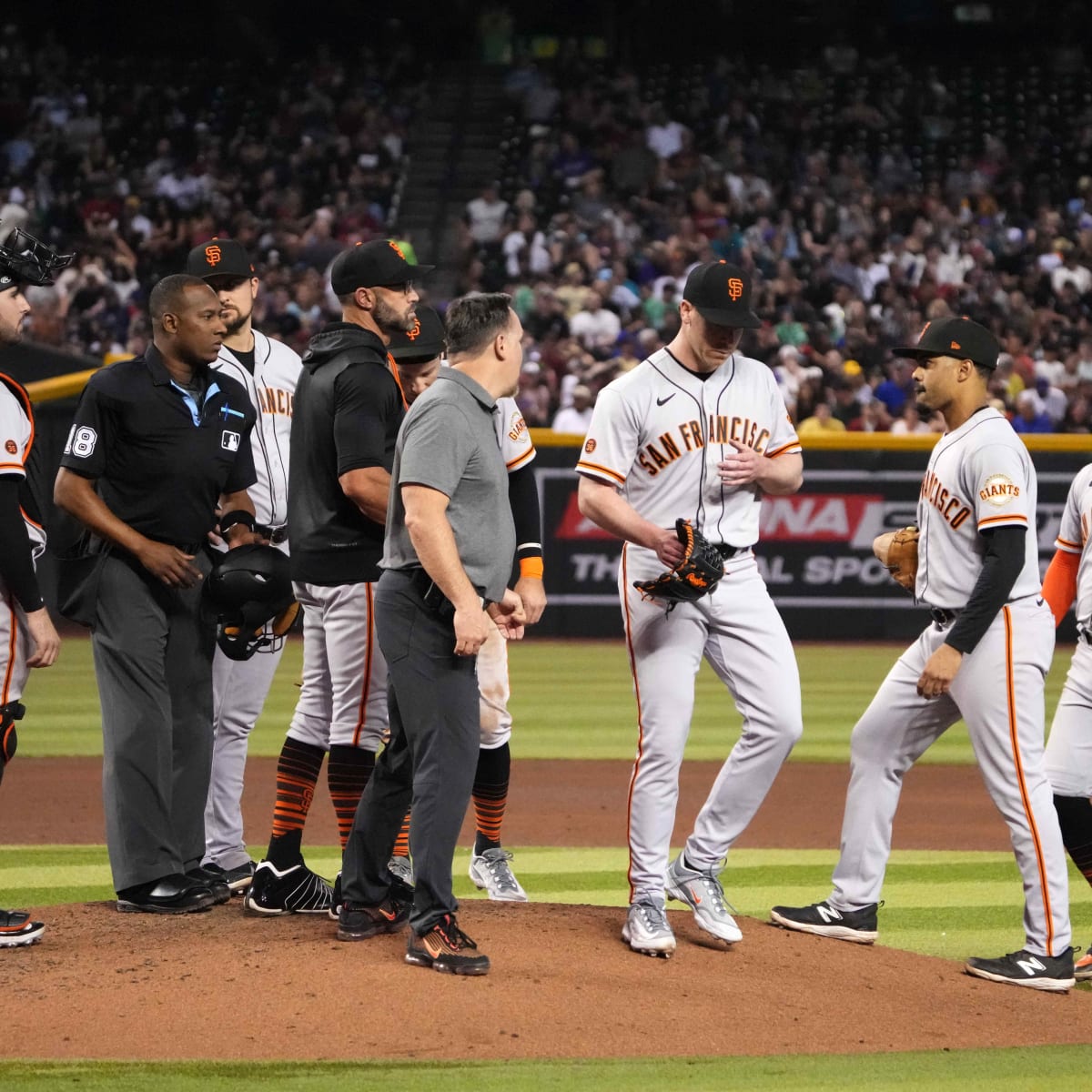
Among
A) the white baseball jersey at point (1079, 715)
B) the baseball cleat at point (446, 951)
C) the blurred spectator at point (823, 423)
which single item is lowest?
the baseball cleat at point (446, 951)

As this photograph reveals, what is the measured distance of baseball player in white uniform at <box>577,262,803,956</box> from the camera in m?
5.05

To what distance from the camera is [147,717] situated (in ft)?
17.1

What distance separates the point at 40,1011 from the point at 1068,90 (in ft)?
79.6

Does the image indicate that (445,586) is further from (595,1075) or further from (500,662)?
(500,662)

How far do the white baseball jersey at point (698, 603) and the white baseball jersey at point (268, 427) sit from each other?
4.84 ft

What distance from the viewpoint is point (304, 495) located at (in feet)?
17.1

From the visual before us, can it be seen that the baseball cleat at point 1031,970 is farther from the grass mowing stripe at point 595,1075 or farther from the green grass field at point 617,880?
the grass mowing stripe at point 595,1075

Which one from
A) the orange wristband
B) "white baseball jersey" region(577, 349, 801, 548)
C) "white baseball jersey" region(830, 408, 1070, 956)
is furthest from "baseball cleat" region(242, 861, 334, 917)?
"white baseball jersey" region(830, 408, 1070, 956)

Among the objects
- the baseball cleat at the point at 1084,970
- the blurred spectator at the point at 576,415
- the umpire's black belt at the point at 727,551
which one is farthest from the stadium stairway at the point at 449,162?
the baseball cleat at the point at 1084,970

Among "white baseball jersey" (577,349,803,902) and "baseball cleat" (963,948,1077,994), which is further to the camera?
"white baseball jersey" (577,349,803,902)

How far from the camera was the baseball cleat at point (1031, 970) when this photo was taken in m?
4.98

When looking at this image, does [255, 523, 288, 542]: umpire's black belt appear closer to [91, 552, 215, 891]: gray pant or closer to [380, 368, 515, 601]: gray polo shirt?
[91, 552, 215, 891]: gray pant

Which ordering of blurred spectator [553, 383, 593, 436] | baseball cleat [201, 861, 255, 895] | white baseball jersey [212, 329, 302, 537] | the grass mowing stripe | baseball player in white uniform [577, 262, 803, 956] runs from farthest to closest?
blurred spectator [553, 383, 593, 436] → white baseball jersey [212, 329, 302, 537] → baseball cleat [201, 861, 255, 895] → baseball player in white uniform [577, 262, 803, 956] → the grass mowing stripe

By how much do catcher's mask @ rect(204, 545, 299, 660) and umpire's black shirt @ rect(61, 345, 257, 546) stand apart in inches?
7.1
